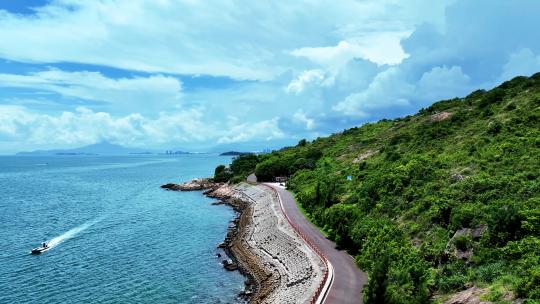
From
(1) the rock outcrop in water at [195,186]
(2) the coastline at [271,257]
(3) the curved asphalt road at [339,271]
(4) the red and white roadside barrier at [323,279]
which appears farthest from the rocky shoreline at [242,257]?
(1) the rock outcrop in water at [195,186]

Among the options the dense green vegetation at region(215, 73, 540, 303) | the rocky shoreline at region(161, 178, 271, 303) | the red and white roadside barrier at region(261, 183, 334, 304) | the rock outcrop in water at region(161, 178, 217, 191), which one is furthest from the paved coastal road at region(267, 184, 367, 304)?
the rock outcrop in water at region(161, 178, 217, 191)

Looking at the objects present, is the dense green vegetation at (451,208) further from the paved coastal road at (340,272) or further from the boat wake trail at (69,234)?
the boat wake trail at (69,234)

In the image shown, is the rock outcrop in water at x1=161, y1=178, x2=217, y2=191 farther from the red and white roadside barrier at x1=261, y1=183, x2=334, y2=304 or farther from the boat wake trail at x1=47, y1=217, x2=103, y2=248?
the red and white roadside barrier at x1=261, y1=183, x2=334, y2=304

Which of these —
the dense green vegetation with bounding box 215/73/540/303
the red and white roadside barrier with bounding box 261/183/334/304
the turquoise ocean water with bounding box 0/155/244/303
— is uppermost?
the dense green vegetation with bounding box 215/73/540/303

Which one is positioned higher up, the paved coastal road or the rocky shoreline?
the paved coastal road

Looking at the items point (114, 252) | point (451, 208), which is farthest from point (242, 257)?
point (451, 208)

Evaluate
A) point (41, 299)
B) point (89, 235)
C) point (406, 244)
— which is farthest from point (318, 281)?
point (89, 235)
